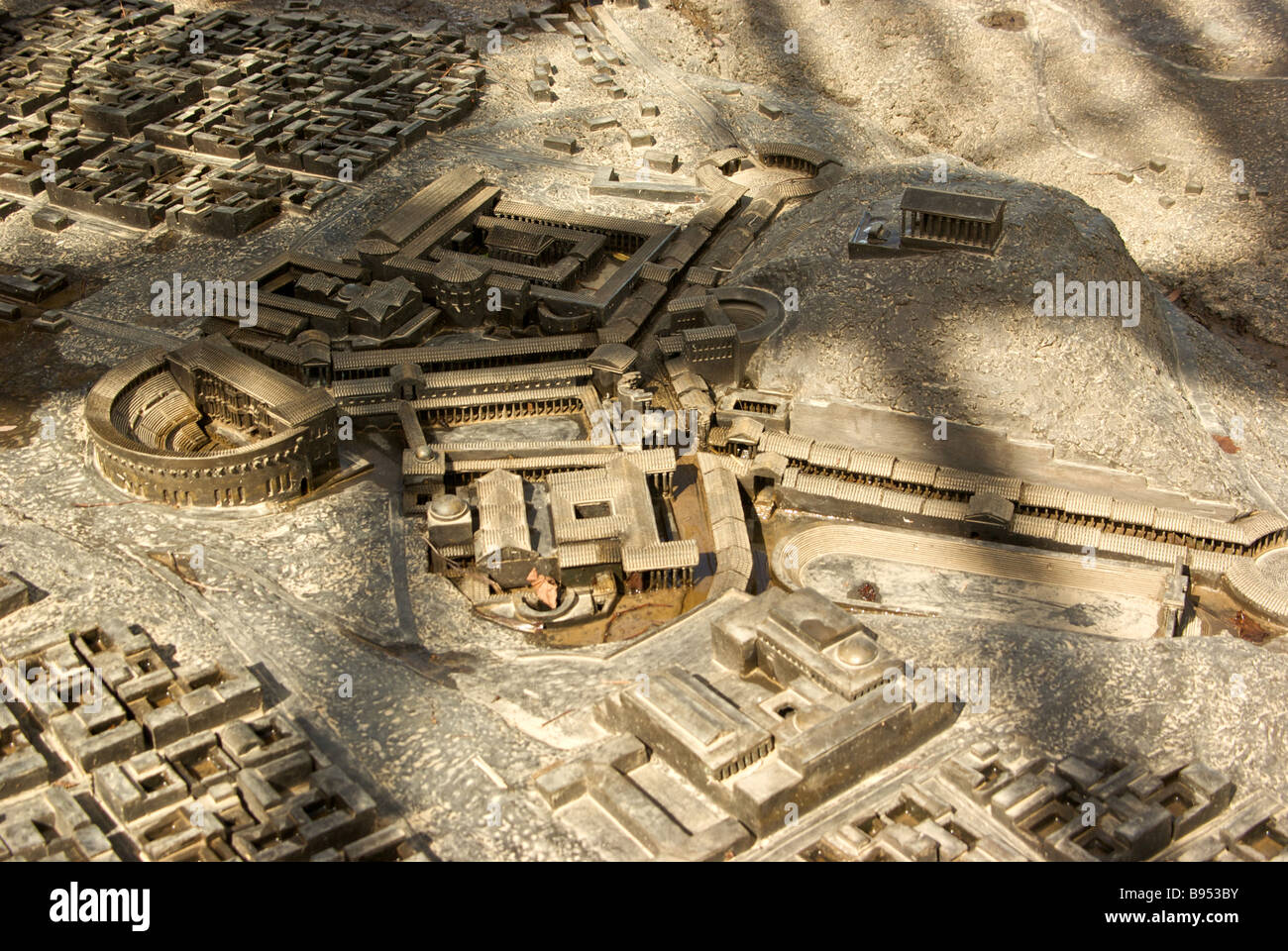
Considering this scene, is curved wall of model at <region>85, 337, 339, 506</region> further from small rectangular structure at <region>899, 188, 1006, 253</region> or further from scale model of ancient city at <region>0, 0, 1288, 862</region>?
small rectangular structure at <region>899, 188, 1006, 253</region>

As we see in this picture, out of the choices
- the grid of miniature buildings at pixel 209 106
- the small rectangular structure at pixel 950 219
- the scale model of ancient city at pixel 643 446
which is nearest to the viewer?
the scale model of ancient city at pixel 643 446

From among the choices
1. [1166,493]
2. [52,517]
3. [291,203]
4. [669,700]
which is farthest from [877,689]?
[291,203]

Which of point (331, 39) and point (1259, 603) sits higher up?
point (331, 39)

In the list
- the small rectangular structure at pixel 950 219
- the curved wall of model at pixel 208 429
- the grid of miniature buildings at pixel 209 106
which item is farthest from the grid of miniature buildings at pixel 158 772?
the grid of miniature buildings at pixel 209 106

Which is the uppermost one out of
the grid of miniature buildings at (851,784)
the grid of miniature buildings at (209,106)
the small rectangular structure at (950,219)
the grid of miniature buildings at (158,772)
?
the small rectangular structure at (950,219)

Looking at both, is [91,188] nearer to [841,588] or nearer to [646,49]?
[646,49]

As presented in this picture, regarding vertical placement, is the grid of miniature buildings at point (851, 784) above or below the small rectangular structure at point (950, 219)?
below

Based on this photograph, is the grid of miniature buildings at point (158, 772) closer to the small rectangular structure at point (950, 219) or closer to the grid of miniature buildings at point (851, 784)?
the grid of miniature buildings at point (851, 784)
